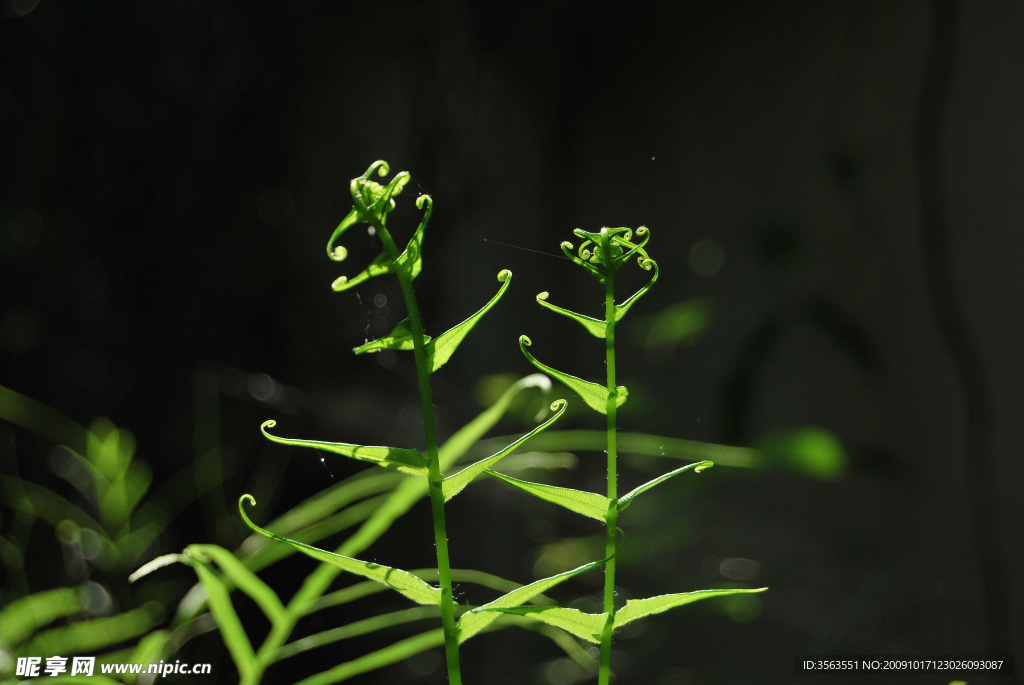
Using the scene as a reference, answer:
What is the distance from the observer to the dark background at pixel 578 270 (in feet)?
1.19

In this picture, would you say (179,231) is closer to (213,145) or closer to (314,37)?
(213,145)

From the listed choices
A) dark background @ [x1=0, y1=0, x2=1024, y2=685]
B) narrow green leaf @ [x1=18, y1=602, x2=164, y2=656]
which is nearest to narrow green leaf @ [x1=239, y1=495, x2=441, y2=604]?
dark background @ [x1=0, y1=0, x2=1024, y2=685]

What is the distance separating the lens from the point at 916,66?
0.36m

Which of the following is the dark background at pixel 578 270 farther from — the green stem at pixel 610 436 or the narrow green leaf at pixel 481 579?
the green stem at pixel 610 436

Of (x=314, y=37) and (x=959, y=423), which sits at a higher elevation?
(x=314, y=37)

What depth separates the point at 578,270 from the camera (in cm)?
35

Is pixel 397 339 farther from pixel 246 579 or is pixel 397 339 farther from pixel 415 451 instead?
A: pixel 246 579

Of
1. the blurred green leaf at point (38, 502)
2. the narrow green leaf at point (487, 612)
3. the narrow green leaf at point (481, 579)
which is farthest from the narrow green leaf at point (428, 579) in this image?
the blurred green leaf at point (38, 502)

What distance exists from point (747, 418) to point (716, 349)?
0.17 ft

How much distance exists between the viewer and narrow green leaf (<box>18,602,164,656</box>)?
0.38m

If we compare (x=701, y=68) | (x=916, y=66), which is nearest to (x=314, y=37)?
(x=701, y=68)

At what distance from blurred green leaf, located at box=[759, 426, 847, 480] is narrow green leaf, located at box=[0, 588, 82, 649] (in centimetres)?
46

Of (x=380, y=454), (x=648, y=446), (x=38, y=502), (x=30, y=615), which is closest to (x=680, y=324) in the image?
(x=648, y=446)

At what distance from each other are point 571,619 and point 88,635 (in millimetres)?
421
